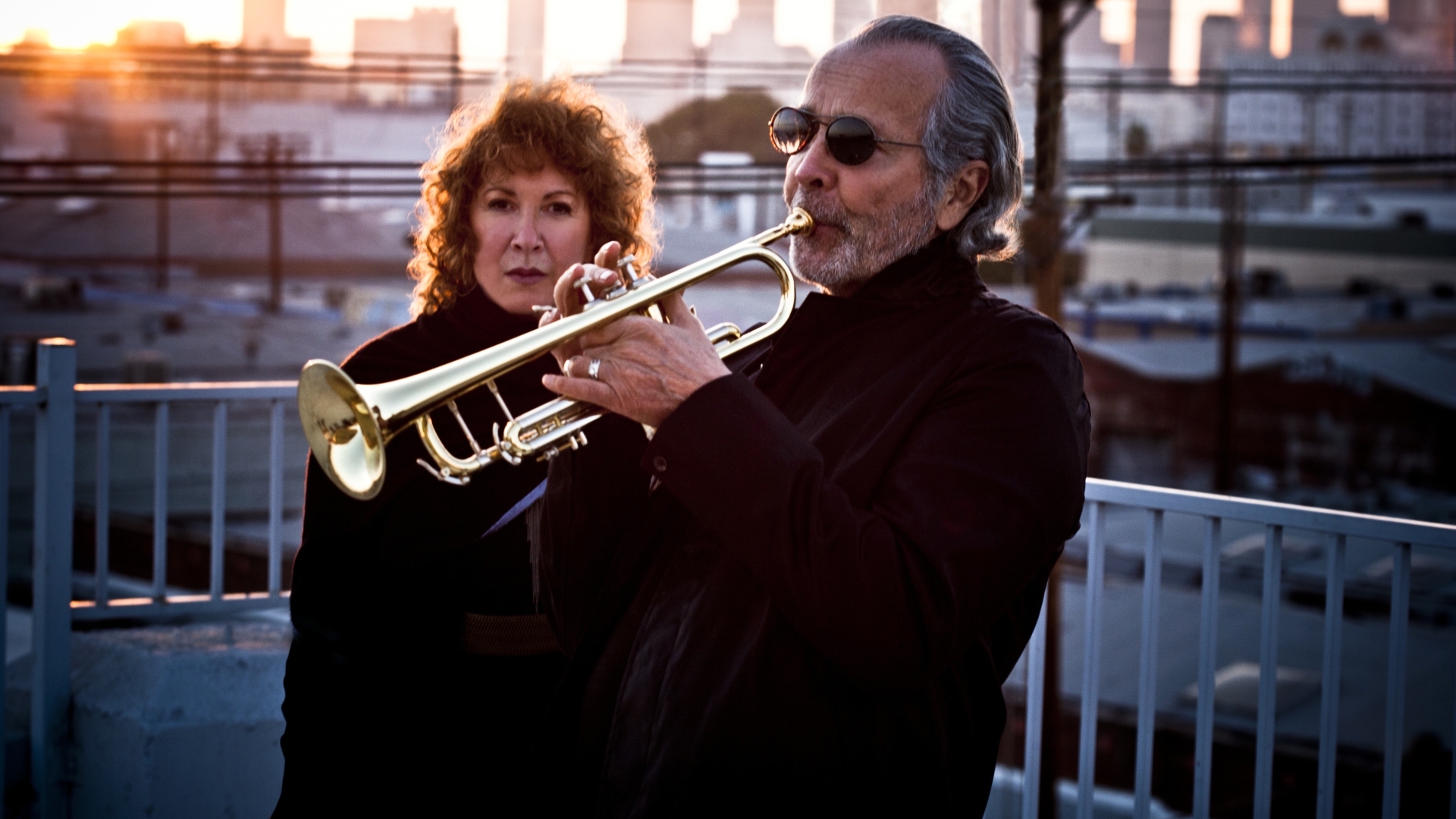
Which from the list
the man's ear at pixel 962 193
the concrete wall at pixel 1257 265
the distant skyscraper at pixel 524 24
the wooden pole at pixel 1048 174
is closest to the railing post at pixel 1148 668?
the man's ear at pixel 962 193

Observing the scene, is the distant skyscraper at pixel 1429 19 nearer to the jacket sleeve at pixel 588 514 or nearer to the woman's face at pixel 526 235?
the woman's face at pixel 526 235

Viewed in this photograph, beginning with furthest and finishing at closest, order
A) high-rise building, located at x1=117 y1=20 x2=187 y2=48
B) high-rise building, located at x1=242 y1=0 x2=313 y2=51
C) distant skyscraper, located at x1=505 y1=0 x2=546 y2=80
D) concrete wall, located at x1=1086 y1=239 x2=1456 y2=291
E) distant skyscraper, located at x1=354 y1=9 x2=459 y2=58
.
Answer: concrete wall, located at x1=1086 y1=239 x2=1456 y2=291
high-rise building, located at x1=117 y1=20 x2=187 y2=48
distant skyscraper, located at x1=354 y1=9 x2=459 y2=58
high-rise building, located at x1=242 y1=0 x2=313 y2=51
distant skyscraper, located at x1=505 y1=0 x2=546 y2=80

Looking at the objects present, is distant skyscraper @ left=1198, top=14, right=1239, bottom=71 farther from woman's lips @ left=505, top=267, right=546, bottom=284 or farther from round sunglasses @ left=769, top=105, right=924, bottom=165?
round sunglasses @ left=769, top=105, right=924, bottom=165

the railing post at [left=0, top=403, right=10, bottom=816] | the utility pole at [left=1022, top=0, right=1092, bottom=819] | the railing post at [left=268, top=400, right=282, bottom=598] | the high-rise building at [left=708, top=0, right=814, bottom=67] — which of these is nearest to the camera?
the railing post at [left=0, top=403, right=10, bottom=816]

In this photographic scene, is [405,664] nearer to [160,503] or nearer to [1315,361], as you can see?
[160,503]

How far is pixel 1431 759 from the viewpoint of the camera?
12.1 meters

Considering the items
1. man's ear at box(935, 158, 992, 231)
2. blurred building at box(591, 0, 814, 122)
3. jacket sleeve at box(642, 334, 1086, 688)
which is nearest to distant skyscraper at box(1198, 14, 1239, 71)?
blurred building at box(591, 0, 814, 122)

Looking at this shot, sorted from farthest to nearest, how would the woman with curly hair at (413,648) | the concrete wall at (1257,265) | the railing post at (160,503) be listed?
the concrete wall at (1257,265), the railing post at (160,503), the woman with curly hair at (413,648)

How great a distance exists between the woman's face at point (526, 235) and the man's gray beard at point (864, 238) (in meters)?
1.00

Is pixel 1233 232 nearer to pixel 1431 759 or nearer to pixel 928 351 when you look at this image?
pixel 1431 759

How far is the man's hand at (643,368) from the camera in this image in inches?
61.9

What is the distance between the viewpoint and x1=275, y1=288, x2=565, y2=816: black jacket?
2443 mm

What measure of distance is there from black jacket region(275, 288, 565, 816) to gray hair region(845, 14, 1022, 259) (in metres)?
1.08

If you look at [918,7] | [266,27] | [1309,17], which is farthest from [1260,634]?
[1309,17]
